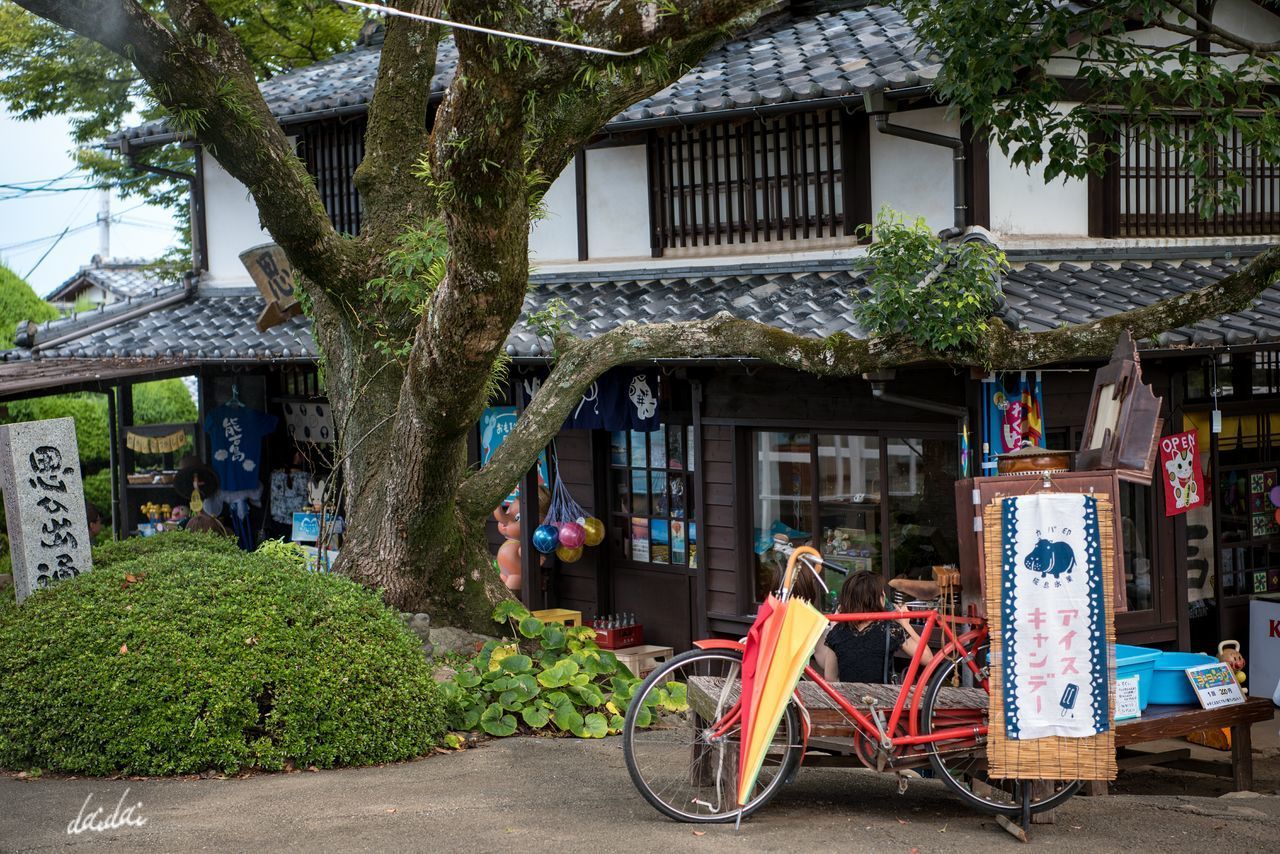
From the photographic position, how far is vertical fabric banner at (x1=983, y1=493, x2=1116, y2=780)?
6.13 meters

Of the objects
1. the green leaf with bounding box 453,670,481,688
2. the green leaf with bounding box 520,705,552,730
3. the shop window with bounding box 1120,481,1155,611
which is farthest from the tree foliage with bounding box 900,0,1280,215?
the green leaf with bounding box 453,670,481,688

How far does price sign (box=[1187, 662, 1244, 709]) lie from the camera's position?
7.81 metres

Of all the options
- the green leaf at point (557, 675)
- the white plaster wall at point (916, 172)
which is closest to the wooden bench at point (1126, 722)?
the green leaf at point (557, 675)

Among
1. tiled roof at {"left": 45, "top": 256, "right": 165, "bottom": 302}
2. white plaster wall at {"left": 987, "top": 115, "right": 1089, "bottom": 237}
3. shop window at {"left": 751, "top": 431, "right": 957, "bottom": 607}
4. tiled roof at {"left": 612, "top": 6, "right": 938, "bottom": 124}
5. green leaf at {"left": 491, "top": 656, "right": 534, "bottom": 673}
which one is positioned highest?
tiled roof at {"left": 45, "top": 256, "right": 165, "bottom": 302}

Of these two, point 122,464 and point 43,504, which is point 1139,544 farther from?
point 122,464

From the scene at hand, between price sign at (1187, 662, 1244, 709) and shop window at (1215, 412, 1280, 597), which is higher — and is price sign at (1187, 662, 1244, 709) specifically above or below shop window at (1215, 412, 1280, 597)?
below

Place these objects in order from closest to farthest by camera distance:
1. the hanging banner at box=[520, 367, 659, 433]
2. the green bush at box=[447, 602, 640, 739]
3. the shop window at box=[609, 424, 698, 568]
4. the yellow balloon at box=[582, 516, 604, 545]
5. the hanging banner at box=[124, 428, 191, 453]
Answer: the green bush at box=[447, 602, 640, 739]
the hanging banner at box=[520, 367, 659, 433]
the shop window at box=[609, 424, 698, 568]
the yellow balloon at box=[582, 516, 604, 545]
the hanging banner at box=[124, 428, 191, 453]

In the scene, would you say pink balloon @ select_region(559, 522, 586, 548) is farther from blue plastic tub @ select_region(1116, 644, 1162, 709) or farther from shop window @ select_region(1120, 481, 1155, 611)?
blue plastic tub @ select_region(1116, 644, 1162, 709)

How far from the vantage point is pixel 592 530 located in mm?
13367

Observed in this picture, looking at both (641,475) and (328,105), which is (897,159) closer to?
(641,475)

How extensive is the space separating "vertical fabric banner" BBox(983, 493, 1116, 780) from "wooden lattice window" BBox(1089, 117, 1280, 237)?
6.55m

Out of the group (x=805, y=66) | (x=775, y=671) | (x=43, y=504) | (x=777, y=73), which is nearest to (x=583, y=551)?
(x=777, y=73)

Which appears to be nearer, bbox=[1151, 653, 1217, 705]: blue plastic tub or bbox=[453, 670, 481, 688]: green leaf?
bbox=[1151, 653, 1217, 705]: blue plastic tub

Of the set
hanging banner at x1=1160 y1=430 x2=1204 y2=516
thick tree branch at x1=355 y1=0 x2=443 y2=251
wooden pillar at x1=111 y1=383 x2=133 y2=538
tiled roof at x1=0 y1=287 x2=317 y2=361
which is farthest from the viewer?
wooden pillar at x1=111 y1=383 x2=133 y2=538
